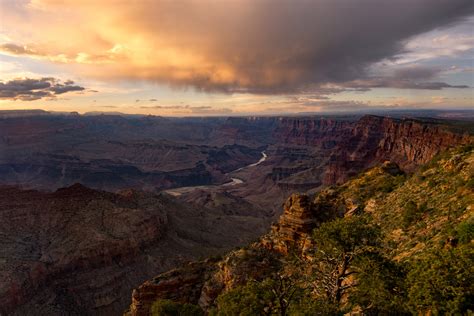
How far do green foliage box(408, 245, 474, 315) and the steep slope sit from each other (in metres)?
0.05

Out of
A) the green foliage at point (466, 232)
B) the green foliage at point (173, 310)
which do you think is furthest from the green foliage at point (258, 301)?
the green foliage at point (466, 232)

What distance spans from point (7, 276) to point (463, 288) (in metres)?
77.9

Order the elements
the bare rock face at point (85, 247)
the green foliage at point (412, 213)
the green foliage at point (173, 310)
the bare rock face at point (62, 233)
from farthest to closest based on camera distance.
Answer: the bare rock face at point (62, 233) → the bare rock face at point (85, 247) → the green foliage at point (412, 213) → the green foliage at point (173, 310)

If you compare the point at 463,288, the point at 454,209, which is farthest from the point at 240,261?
the point at 463,288

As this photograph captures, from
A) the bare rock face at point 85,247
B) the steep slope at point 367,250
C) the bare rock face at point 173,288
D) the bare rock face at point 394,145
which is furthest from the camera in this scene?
the bare rock face at point 394,145

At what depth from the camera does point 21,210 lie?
93312 millimetres

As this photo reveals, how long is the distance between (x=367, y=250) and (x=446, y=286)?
852cm

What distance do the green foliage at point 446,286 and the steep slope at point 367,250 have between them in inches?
2.1

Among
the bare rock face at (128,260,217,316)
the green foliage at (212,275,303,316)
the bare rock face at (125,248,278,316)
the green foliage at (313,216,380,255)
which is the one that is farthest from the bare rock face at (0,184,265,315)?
the green foliage at (313,216,380,255)

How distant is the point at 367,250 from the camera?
1005 inches

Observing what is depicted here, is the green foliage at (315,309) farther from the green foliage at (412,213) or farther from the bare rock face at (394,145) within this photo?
the bare rock face at (394,145)

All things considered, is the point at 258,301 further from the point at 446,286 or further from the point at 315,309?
the point at 446,286

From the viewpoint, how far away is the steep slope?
21.5 m

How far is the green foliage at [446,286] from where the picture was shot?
16594 mm
